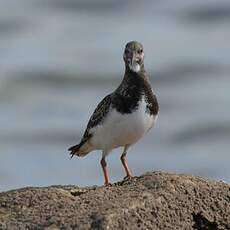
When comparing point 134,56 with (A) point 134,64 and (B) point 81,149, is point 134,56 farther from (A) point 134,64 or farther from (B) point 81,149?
(B) point 81,149

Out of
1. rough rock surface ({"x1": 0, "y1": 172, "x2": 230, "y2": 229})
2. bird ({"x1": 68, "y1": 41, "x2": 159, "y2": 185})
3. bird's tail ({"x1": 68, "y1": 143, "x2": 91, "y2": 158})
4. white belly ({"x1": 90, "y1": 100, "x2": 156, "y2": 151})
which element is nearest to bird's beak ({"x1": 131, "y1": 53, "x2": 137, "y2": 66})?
bird ({"x1": 68, "y1": 41, "x2": 159, "y2": 185})

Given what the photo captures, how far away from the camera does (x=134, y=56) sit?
748 cm

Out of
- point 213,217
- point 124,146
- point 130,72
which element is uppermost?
point 130,72

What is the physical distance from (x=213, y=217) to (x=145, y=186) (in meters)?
0.56

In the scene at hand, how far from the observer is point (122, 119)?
7.35 metres

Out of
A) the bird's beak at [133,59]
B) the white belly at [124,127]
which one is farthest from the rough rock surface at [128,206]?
the bird's beak at [133,59]

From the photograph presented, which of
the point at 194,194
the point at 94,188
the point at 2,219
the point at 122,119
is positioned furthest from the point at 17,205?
the point at 122,119

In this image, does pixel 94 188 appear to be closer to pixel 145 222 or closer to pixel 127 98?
pixel 145 222

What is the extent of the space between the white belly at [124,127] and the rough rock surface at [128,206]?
55.0 inches


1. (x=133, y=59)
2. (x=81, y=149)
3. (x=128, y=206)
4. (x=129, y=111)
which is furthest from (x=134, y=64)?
(x=128, y=206)

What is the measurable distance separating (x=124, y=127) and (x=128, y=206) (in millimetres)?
2308

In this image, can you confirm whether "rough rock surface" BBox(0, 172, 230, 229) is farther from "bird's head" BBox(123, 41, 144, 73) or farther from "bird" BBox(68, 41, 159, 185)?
"bird's head" BBox(123, 41, 144, 73)

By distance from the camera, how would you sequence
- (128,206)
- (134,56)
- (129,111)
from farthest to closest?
(134,56)
(129,111)
(128,206)

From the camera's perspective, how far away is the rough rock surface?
4.94 meters
